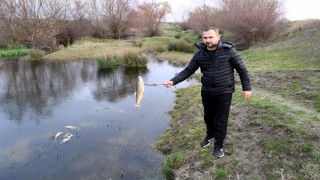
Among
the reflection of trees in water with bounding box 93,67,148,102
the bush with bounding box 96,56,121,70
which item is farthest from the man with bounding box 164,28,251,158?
the bush with bounding box 96,56,121,70

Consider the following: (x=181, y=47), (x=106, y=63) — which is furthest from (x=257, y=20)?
(x=106, y=63)

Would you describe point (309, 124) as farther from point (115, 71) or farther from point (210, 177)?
point (115, 71)

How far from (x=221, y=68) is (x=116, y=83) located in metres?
9.97

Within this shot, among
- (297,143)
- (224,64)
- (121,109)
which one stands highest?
(224,64)

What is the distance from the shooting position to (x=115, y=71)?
17.2 m

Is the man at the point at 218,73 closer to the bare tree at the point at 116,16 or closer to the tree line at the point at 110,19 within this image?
the tree line at the point at 110,19

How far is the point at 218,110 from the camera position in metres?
4.94

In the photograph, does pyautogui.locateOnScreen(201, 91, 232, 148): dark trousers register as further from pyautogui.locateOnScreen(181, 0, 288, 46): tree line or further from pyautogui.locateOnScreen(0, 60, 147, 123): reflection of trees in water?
pyautogui.locateOnScreen(181, 0, 288, 46): tree line

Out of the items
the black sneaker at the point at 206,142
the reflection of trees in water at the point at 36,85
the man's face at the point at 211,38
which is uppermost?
the man's face at the point at 211,38

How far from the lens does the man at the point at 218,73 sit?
464 centimetres

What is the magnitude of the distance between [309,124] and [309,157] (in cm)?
127

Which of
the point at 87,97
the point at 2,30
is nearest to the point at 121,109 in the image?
the point at 87,97

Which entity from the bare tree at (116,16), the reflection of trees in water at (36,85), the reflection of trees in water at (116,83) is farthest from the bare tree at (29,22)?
the reflection of trees in water at (116,83)

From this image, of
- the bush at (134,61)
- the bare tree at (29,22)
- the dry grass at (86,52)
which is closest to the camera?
the bush at (134,61)
